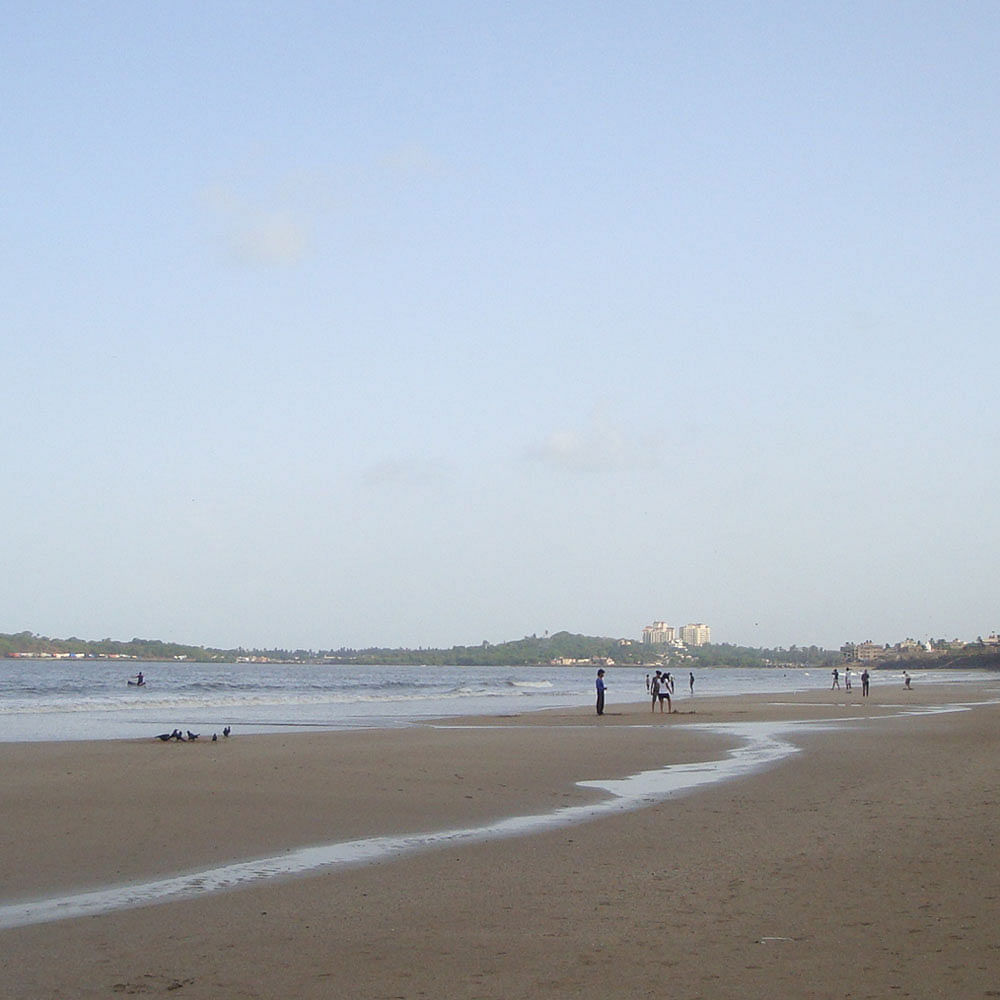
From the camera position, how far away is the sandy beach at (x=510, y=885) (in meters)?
6.52

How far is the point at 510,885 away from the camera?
9211 millimetres

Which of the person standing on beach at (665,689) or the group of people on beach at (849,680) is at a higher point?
the person standing on beach at (665,689)

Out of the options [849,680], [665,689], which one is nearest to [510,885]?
[665,689]

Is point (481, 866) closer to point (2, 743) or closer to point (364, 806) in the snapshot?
point (364, 806)

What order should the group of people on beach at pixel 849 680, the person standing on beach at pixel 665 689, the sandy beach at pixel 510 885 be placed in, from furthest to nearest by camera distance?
the group of people on beach at pixel 849 680 → the person standing on beach at pixel 665 689 → the sandy beach at pixel 510 885

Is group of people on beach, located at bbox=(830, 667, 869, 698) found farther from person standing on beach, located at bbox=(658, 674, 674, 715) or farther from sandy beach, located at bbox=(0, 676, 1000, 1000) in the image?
sandy beach, located at bbox=(0, 676, 1000, 1000)

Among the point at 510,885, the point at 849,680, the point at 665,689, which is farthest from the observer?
the point at 849,680

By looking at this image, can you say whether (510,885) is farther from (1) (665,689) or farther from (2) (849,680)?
(2) (849,680)

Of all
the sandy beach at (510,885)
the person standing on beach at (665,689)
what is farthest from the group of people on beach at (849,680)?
the sandy beach at (510,885)

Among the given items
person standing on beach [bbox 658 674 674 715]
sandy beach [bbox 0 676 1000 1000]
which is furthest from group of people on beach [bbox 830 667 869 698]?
sandy beach [bbox 0 676 1000 1000]

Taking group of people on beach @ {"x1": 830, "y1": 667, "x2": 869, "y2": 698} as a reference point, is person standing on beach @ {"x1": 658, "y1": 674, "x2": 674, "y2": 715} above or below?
above

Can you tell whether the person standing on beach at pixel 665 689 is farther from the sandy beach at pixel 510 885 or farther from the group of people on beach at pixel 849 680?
the group of people on beach at pixel 849 680

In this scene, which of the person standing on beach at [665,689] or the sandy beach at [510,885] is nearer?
the sandy beach at [510,885]

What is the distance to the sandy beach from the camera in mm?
6520
